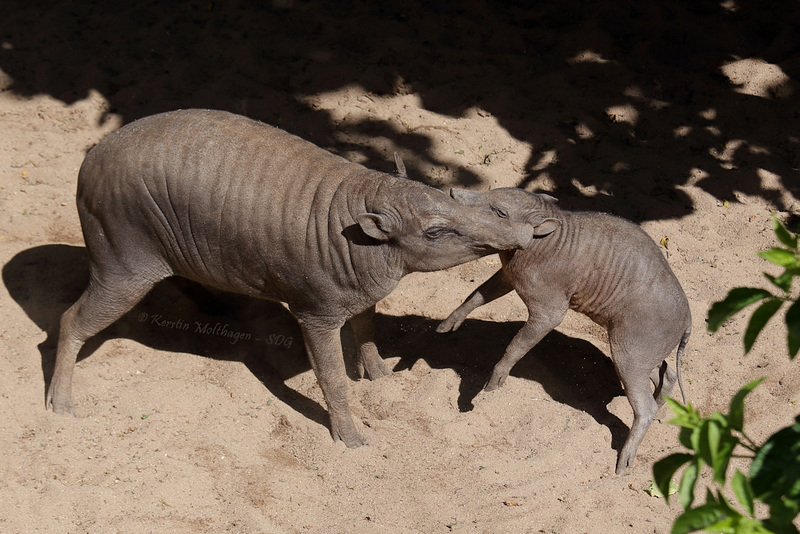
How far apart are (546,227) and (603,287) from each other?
0.53m

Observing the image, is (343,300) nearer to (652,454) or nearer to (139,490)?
(139,490)

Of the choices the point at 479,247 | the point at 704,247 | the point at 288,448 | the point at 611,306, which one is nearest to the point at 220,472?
the point at 288,448

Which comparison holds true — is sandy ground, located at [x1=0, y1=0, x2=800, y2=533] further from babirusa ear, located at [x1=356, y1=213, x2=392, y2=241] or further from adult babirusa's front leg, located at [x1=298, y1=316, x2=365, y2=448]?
babirusa ear, located at [x1=356, y1=213, x2=392, y2=241]

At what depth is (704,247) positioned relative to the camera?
20.0 ft

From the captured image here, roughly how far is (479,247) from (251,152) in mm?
1415

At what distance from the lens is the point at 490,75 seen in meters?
7.38

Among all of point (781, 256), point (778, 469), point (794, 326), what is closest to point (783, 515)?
point (778, 469)

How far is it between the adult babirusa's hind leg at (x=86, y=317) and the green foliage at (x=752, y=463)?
3.75m

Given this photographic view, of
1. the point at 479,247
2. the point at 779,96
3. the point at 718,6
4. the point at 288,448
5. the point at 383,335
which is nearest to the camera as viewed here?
the point at 479,247

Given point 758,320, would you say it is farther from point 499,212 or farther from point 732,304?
point 499,212

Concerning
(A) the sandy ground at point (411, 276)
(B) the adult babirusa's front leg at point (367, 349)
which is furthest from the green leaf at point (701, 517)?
(B) the adult babirusa's front leg at point (367, 349)

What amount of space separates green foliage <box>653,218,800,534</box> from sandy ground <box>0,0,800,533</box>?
2818mm

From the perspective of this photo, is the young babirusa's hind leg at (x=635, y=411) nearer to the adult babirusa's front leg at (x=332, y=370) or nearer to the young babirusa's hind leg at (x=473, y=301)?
the young babirusa's hind leg at (x=473, y=301)

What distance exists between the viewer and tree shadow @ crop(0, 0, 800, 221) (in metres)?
6.70
